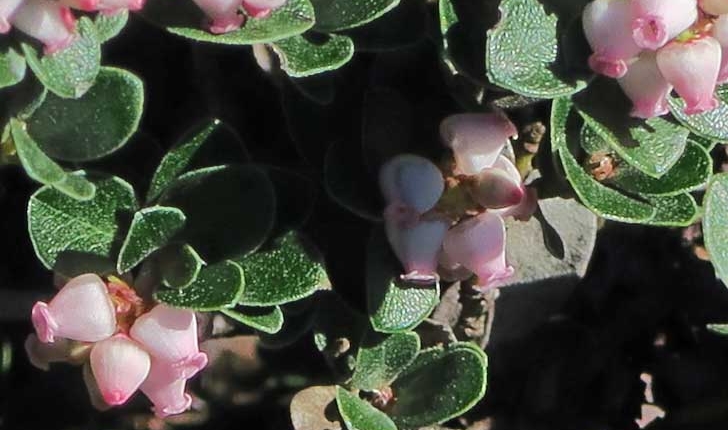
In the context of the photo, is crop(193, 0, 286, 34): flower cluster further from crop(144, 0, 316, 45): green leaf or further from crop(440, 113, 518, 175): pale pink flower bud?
crop(440, 113, 518, 175): pale pink flower bud

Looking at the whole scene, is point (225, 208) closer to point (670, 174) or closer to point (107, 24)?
point (107, 24)

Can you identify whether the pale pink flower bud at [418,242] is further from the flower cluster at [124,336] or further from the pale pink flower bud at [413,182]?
the flower cluster at [124,336]

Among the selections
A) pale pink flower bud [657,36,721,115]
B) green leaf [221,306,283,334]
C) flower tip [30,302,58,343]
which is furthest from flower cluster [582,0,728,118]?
flower tip [30,302,58,343]

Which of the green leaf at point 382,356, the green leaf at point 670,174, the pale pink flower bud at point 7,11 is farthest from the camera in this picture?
the green leaf at point 382,356

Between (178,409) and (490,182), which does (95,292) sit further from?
(490,182)

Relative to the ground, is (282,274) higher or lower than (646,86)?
lower

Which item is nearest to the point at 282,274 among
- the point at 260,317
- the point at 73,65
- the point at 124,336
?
the point at 260,317

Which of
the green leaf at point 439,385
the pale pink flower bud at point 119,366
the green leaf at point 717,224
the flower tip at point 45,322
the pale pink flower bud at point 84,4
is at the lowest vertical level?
the green leaf at point 439,385

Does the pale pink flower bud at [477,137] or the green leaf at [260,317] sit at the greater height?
the pale pink flower bud at [477,137]

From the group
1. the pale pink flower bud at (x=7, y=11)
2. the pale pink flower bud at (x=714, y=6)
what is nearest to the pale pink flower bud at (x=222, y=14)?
the pale pink flower bud at (x=7, y=11)
